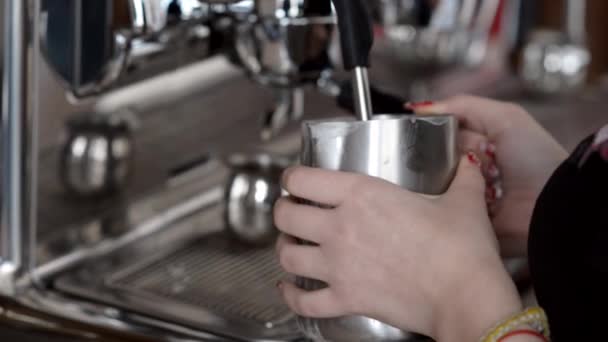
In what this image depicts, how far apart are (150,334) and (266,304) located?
0.09 metres

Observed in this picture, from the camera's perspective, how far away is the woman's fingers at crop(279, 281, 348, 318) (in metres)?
0.55

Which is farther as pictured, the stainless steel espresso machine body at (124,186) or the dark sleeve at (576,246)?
the stainless steel espresso machine body at (124,186)

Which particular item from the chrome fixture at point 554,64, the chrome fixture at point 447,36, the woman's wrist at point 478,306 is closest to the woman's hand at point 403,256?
the woman's wrist at point 478,306

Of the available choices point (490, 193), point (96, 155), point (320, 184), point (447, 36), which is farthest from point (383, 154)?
Result: point (447, 36)

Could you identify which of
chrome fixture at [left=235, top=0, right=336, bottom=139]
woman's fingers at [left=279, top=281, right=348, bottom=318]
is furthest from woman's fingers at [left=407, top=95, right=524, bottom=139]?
woman's fingers at [left=279, top=281, right=348, bottom=318]

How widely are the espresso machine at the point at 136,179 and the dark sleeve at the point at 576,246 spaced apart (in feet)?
0.27

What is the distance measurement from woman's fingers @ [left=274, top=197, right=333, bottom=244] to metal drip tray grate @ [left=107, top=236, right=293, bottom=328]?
14cm

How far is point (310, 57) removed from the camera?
76cm

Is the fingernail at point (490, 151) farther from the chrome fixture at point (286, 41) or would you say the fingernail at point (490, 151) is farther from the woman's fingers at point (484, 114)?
the chrome fixture at point (286, 41)

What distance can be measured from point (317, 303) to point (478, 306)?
88 mm

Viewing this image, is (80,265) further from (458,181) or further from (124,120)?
(458,181)

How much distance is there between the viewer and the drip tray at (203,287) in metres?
0.69

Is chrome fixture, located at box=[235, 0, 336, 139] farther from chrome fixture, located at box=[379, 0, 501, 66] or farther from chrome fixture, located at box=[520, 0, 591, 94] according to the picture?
chrome fixture, located at box=[520, 0, 591, 94]

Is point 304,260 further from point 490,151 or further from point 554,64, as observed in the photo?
point 554,64
